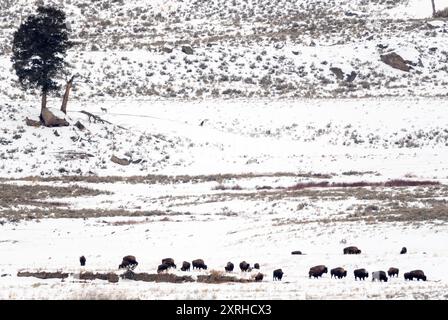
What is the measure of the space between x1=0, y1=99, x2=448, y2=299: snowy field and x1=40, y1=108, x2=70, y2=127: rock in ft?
2.73

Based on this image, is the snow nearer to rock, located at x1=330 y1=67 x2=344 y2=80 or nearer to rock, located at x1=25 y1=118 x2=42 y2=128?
rock, located at x1=25 y1=118 x2=42 y2=128

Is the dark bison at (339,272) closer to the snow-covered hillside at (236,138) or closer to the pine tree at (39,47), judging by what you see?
the snow-covered hillside at (236,138)

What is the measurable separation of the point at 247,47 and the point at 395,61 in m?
13.2

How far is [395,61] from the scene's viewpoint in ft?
205

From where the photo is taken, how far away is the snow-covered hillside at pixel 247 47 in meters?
59.7

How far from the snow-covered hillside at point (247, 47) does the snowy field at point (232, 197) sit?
15.0ft

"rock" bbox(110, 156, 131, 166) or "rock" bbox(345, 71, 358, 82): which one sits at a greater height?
"rock" bbox(345, 71, 358, 82)

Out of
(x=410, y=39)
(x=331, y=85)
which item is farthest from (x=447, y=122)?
(x=410, y=39)

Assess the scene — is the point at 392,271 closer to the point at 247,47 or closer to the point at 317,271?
the point at 317,271

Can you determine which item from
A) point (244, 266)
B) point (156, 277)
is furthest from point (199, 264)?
point (156, 277)

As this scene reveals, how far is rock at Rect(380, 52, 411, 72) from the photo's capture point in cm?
6222

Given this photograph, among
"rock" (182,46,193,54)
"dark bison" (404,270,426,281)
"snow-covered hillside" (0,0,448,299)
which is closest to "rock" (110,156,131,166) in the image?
"snow-covered hillside" (0,0,448,299)

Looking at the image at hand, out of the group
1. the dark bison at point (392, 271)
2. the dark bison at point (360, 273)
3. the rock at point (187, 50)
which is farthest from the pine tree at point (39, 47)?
the dark bison at point (392, 271)

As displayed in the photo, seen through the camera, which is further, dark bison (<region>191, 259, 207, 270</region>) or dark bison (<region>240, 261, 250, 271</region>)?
dark bison (<region>191, 259, 207, 270</region>)
